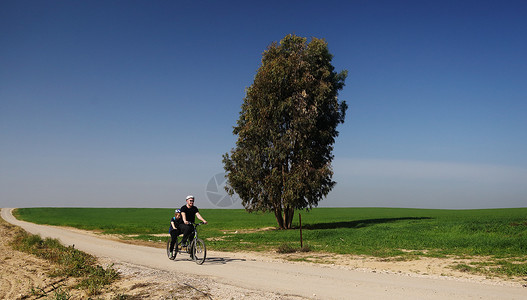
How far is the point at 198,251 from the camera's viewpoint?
48.5ft

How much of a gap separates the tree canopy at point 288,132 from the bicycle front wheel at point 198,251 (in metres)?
19.8

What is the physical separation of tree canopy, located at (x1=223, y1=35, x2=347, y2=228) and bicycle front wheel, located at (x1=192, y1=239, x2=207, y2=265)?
1982cm

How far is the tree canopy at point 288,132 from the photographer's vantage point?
3528 centimetres

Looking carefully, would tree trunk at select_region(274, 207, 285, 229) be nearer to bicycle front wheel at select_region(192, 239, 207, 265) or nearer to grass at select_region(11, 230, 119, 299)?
grass at select_region(11, 230, 119, 299)

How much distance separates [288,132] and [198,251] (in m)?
22.2

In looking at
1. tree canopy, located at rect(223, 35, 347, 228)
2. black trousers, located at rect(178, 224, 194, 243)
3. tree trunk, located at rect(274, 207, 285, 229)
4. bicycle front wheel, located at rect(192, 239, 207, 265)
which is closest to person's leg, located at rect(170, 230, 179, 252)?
black trousers, located at rect(178, 224, 194, 243)

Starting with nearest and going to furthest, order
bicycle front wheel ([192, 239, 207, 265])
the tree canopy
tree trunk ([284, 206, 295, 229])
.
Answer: bicycle front wheel ([192, 239, 207, 265]) < the tree canopy < tree trunk ([284, 206, 295, 229])

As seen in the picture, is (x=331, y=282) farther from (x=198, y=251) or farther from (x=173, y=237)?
(x=173, y=237)

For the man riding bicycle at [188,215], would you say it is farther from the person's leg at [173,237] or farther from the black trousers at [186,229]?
the person's leg at [173,237]

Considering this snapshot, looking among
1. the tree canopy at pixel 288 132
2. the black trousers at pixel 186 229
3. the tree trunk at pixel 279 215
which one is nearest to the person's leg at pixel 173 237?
the black trousers at pixel 186 229

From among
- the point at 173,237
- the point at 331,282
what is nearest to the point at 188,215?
Answer: the point at 173,237

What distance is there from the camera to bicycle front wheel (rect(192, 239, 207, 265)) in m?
14.5

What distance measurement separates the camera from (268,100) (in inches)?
1447

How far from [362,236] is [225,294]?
1840cm
